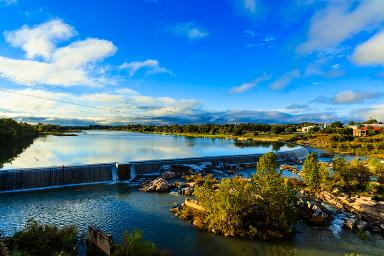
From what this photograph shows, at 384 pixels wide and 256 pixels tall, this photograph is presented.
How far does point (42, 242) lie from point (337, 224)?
71.4 ft

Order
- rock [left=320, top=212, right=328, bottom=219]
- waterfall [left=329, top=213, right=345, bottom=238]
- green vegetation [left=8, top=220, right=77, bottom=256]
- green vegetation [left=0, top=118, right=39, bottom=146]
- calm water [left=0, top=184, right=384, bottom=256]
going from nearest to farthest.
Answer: green vegetation [left=8, top=220, right=77, bottom=256], calm water [left=0, top=184, right=384, bottom=256], waterfall [left=329, top=213, right=345, bottom=238], rock [left=320, top=212, right=328, bottom=219], green vegetation [left=0, top=118, right=39, bottom=146]

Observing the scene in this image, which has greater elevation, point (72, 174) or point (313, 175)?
point (313, 175)

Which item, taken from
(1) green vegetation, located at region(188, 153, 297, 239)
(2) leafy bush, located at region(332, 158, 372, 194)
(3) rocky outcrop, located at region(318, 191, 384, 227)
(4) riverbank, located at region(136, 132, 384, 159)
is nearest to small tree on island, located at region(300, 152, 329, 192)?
(2) leafy bush, located at region(332, 158, 372, 194)

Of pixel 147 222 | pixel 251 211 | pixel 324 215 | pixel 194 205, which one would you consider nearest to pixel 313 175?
pixel 324 215

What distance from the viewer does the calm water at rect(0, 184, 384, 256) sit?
21281mm

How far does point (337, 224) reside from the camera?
84.6ft

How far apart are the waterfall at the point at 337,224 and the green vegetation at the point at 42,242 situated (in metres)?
18.8

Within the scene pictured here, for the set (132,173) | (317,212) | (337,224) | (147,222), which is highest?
(132,173)

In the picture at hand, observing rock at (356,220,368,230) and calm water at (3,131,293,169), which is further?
calm water at (3,131,293,169)

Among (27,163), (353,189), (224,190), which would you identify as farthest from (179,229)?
(27,163)

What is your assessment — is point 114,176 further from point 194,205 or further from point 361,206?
point 361,206

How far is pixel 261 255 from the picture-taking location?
2039 cm

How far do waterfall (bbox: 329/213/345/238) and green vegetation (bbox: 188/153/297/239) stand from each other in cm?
333

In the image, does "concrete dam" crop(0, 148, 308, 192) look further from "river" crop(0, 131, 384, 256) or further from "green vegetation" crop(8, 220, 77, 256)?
"green vegetation" crop(8, 220, 77, 256)
